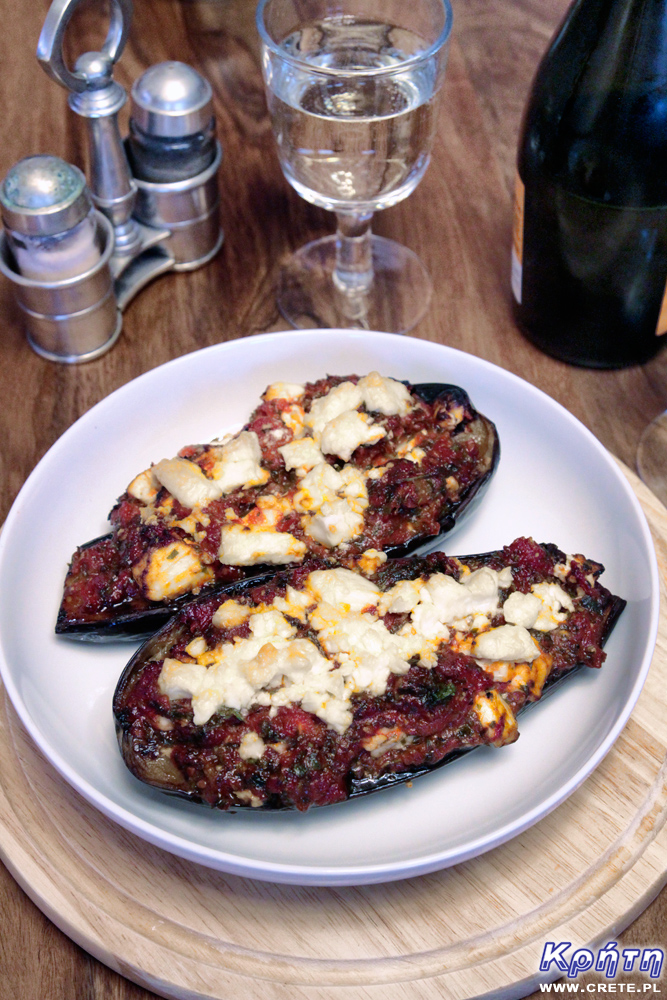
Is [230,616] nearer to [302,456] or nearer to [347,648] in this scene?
[347,648]

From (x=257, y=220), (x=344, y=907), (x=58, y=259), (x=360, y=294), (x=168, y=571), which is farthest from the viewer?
(x=257, y=220)

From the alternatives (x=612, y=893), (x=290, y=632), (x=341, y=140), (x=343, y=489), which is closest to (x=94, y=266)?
(x=341, y=140)

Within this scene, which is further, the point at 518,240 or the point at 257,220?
the point at 257,220

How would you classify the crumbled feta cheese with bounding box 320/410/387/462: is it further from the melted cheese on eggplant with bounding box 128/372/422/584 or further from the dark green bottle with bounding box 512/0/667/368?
the dark green bottle with bounding box 512/0/667/368

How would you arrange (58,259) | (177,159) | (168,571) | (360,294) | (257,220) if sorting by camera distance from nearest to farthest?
(168,571)
(58,259)
(177,159)
(360,294)
(257,220)

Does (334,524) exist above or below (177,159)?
below

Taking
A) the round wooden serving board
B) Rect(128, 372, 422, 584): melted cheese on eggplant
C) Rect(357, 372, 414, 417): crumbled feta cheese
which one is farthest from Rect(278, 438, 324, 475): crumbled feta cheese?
the round wooden serving board

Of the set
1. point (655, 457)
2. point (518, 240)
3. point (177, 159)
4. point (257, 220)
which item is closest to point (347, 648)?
point (655, 457)
